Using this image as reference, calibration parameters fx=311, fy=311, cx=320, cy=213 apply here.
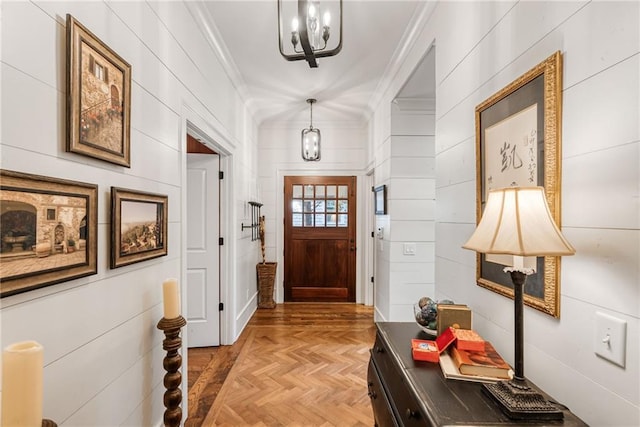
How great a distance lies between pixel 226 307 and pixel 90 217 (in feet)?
7.27

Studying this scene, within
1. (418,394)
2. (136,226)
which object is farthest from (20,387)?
(418,394)

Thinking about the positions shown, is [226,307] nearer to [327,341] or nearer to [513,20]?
[327,341]

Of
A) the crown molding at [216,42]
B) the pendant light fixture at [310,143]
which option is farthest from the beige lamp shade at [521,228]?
the pendant light fixture at [310,143]

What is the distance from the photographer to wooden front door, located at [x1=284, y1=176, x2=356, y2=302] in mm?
4805

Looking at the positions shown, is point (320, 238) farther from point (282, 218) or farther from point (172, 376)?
point (172, 376)

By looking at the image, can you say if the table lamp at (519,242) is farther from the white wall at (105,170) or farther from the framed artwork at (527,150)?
the white wall at (105,170)

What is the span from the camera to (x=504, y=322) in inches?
51.6

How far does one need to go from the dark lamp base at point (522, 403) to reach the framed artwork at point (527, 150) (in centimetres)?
27

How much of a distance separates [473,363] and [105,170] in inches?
63.1

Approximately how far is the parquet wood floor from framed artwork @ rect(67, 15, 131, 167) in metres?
1.81

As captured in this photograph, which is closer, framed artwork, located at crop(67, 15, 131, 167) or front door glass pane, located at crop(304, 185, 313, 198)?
framed artwork, located at crop(67, 15, 131, 167)

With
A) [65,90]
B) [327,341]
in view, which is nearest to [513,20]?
[65,90]

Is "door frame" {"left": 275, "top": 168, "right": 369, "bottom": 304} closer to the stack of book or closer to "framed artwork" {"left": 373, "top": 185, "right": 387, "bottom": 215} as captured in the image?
"framed artwork" {"left": 373, "top": 185, "right": 387, "bottom": 215}

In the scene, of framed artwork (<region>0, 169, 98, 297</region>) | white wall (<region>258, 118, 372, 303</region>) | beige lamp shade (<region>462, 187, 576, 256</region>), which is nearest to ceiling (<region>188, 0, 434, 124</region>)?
white wall (<region>258, 118, 372, 303</region>)
